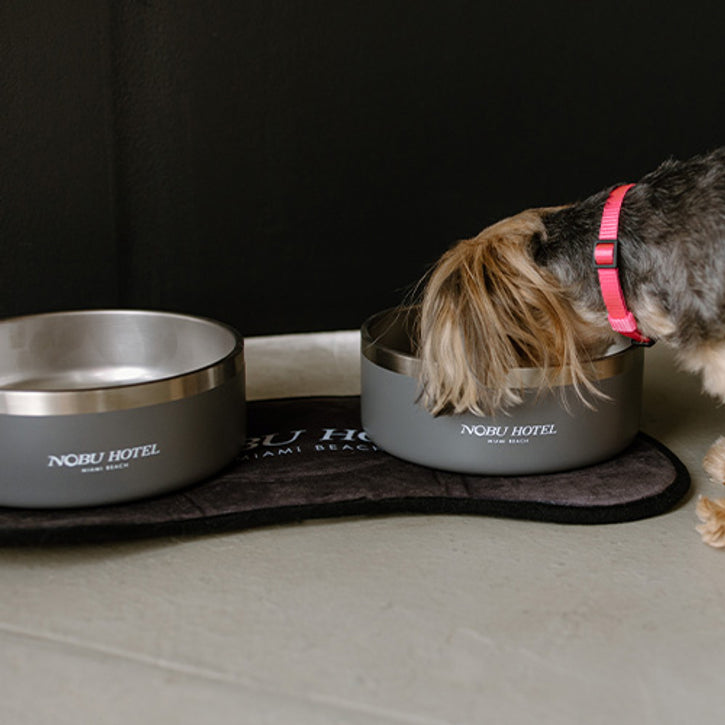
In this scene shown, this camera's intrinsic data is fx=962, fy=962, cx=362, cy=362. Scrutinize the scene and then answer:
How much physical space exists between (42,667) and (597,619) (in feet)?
2.82

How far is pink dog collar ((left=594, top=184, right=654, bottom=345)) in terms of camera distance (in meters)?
1.81

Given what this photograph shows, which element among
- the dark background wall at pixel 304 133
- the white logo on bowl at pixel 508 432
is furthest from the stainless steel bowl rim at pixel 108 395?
the dark background wall at pixel 304 133

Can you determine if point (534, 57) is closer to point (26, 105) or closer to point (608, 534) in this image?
point (26, 105)

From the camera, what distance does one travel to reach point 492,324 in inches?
69.9

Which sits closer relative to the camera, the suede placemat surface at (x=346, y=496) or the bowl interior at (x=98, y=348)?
the suede placemat surface at (x=346, y=496)

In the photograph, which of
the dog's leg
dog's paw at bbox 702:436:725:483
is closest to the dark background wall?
dog's paw at bbox 702:436:725:483

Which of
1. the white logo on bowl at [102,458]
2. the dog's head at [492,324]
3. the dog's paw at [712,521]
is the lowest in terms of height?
the dog's paw at [712,521]

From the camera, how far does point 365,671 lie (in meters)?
1.41

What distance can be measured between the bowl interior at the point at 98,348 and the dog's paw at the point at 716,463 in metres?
1.12

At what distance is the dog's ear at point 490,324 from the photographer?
177 centimetres

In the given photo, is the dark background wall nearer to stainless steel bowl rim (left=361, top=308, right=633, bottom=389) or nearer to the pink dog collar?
stainless steel bowl rim (left=361, top=308, right=633, bottom=389)

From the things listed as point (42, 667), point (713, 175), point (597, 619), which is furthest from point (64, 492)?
point (713, 175)

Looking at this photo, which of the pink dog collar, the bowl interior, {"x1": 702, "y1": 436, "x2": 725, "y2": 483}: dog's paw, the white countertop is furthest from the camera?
the bowl interior

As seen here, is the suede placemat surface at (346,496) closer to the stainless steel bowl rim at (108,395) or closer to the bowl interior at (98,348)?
the stainless steel bowl rim at (108,395)
